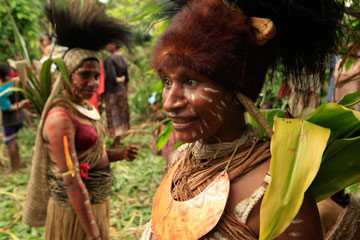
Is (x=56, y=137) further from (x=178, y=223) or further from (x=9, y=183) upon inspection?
(x=9, y=183)

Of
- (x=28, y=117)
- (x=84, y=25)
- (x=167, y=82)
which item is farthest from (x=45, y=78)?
(x=28, y=117)

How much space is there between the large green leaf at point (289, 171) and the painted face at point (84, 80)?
183 centimetres

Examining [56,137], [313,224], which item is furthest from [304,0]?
[56,137]

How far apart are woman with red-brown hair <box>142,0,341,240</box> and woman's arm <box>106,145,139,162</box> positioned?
4.90 feet

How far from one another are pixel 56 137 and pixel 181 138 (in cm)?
132

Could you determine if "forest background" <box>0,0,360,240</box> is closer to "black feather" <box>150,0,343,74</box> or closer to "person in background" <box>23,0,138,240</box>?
"black feather" <box>150,0,343,74</box>

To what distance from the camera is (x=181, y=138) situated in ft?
3.63

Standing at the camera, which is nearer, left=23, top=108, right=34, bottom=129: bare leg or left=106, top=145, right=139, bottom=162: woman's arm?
left=106, top=145, right=139, bottom=162: woman's arm

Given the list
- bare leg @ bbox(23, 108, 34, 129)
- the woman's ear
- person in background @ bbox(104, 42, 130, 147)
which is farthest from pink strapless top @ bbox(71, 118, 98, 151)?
bare leg @ bbox(23, 108, 34, 129)

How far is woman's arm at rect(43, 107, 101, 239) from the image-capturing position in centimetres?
211

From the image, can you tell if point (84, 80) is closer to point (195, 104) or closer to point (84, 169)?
point (84, 169)

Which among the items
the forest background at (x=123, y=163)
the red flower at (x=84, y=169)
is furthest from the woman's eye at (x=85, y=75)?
the red flower at (x=84, y=169)

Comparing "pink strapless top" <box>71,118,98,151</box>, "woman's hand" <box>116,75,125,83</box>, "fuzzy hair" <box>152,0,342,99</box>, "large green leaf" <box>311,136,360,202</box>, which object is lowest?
"woman's hand" <box>116,75,125,83</box>

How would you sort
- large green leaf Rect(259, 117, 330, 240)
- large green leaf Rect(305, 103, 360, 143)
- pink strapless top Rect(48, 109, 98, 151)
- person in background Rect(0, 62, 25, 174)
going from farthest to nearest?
person in background Rect(0, 62, 25, 174) → pink strapless top Rect(48, 109, 98, 151) → large green leaf Rect(305, 103, 360, 143) → large green leaf Rect(259, 117, 330, 240)
